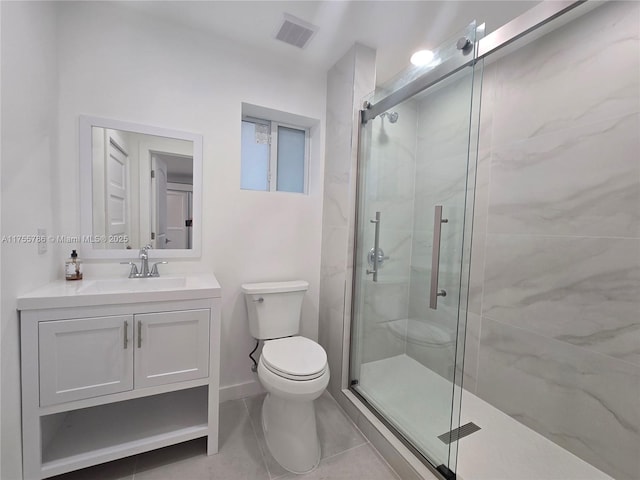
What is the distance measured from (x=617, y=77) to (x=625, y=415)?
1550 mm

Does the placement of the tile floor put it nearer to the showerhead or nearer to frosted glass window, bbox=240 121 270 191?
frosted glass window, bbox=240 121 270 191

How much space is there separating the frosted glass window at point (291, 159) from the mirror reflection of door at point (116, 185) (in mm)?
995

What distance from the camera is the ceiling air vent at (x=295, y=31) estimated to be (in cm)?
157

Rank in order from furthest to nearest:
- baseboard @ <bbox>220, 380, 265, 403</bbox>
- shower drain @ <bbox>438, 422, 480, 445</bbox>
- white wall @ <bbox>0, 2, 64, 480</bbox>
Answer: baseboard @ <bbox>220, 380, 265, 403</bbox> < shower drain @ <bbox>438, 422, 480, 445</bbox> < white wall @ <bbox>0, 2, 64, 480</bbox>

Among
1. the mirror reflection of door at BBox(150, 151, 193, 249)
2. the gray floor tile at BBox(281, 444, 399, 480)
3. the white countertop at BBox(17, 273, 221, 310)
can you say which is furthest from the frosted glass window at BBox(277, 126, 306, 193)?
the gray floor tile at BBox(281, 444, 399, 480)

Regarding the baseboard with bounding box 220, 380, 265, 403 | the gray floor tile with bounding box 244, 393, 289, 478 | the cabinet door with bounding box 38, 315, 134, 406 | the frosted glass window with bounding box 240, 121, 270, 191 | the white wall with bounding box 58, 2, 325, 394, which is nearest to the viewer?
the cabinet door with bounding box 38, 315, 134, 406

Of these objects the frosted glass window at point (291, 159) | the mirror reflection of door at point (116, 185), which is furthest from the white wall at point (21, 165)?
the frosted glass window at point (291, 159)

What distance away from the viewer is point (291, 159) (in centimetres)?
222

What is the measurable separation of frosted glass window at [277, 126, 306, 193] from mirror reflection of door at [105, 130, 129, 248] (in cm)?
99

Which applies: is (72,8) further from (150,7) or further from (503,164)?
(503,164)

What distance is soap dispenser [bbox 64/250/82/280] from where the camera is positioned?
1.44m

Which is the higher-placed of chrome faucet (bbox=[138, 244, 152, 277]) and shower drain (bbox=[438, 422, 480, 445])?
chrome faucet (bbox=[138, 244, 152, 277])

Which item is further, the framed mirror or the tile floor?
the framed mirror

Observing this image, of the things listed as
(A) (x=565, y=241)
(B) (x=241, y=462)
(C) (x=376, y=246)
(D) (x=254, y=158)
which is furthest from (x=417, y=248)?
(B) (x=241, y=462)
